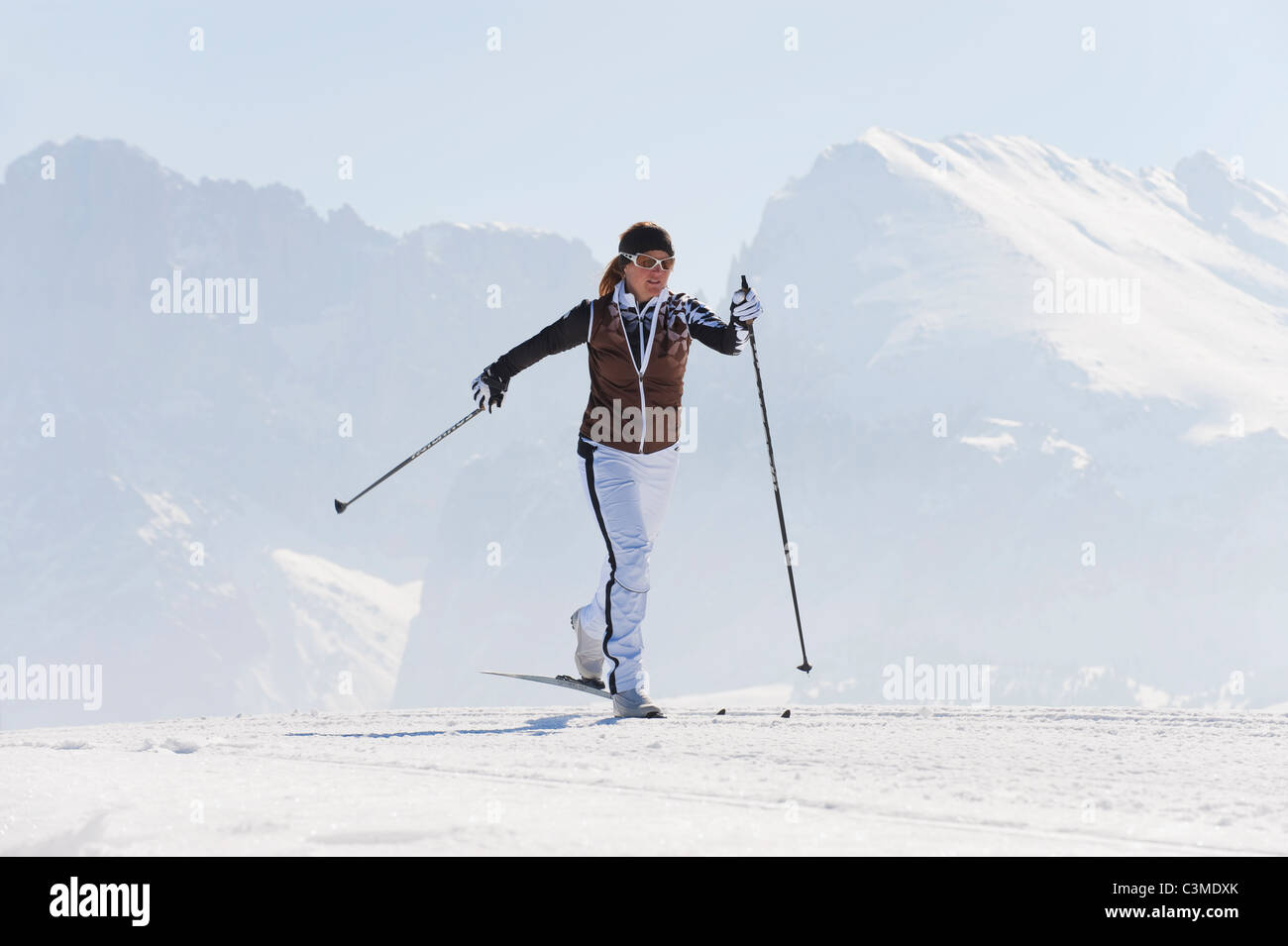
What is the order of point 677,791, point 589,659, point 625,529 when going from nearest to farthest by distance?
1. point 677,791
2. point 625,529
3. point 589,659

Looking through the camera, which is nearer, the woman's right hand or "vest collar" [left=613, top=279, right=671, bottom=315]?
"vest collar" [left=613, top=279, right=671, bottom=315]

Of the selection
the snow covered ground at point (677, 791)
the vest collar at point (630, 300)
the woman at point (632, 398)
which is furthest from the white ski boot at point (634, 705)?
the vest collar at point (630, 300)

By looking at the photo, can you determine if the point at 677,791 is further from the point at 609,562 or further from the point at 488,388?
the point at 488,388

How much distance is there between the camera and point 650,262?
596 cm

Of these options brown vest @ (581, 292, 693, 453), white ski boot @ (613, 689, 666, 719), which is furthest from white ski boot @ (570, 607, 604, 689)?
brown vest @ (581, 292, 693, 453)

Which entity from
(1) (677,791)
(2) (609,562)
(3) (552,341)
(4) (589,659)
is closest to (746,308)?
(3) (552,341)

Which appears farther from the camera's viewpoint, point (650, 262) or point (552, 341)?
point (552, 341)

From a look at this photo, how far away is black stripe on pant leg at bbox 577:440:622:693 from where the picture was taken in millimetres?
5719

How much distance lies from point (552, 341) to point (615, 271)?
0.45 metres

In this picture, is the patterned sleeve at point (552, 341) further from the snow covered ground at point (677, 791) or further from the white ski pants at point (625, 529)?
the snow covered ground at point (677, 791)

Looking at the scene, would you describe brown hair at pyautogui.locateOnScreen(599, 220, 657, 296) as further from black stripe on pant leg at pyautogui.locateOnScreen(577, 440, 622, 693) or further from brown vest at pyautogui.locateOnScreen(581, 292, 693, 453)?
black stripe on pant leg at pyautogui.locateOnScreen(577, 440, 622, 693)

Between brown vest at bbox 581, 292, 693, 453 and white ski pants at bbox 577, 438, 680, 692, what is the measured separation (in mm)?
80
